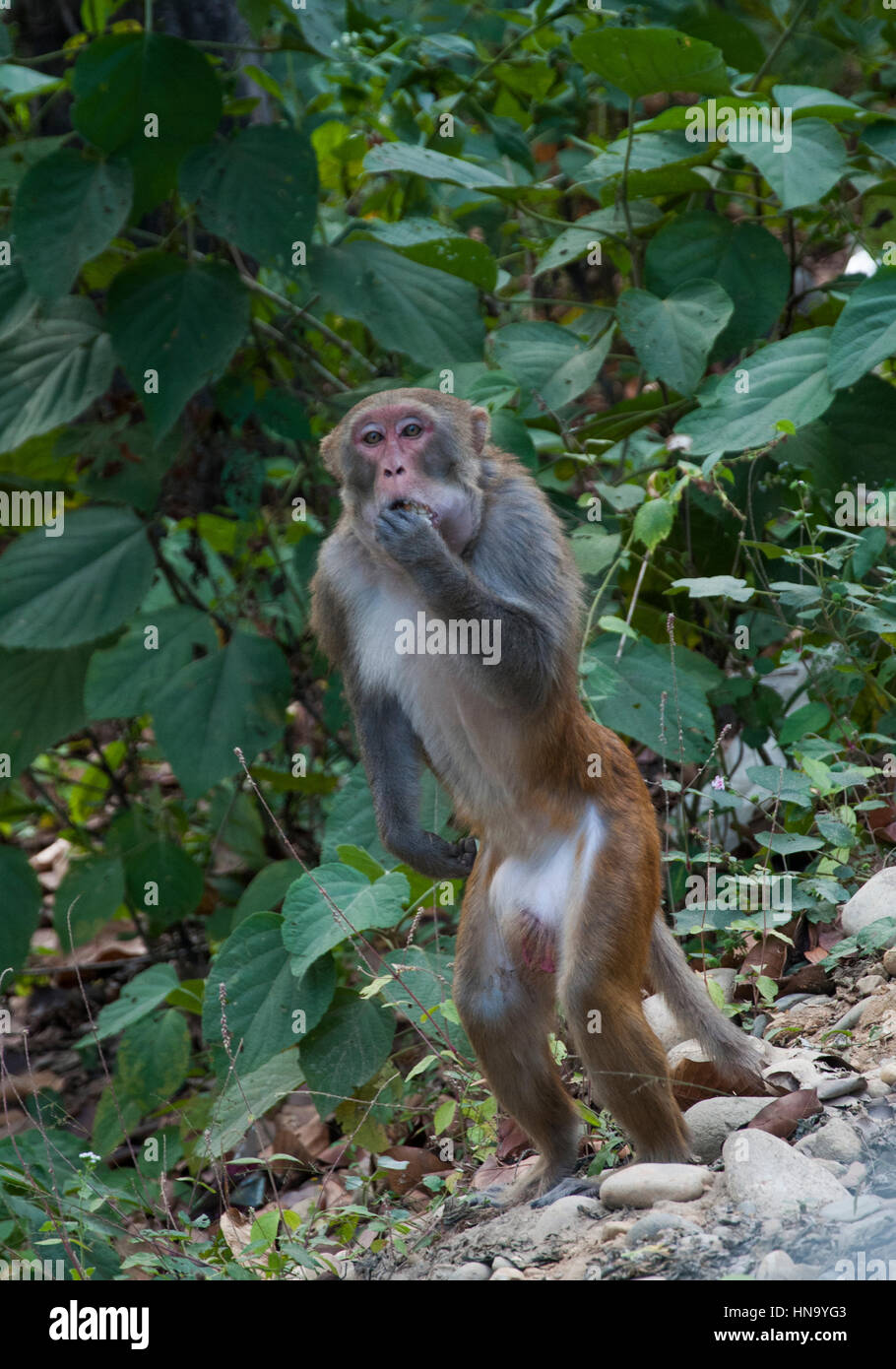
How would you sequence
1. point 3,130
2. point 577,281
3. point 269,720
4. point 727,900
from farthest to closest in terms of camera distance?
point 577,281 < point 3,130 < point 269,720 < point 727,900

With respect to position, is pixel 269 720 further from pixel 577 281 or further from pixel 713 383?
pixel 577 281

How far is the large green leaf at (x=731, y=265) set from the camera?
5160mm

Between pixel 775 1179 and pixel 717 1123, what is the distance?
19.7 inches

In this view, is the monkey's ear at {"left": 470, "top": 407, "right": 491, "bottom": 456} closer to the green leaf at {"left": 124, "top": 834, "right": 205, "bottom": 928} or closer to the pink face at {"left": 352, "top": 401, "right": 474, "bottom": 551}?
the pink face at {"left": 352, "top": 401, "right": 474, "bottom": 551}

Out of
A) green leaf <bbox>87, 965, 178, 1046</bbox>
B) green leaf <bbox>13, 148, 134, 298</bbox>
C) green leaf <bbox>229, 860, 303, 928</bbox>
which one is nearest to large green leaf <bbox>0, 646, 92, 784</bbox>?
green leaf <bbox>229, 860, 303, 928</bbox>

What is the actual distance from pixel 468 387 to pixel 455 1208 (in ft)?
8.87

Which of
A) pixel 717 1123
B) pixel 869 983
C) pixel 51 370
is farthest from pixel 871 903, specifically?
pixel 51 370

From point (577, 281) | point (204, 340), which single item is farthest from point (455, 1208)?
point (577, 281)

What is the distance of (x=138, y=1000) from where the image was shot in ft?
15.3

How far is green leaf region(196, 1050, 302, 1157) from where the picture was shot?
13.3 ft

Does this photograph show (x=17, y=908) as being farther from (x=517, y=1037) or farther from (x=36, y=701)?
(x=517, y=1037)

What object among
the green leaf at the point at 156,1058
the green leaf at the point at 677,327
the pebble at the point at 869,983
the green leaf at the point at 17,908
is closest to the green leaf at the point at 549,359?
the green leaf at the point at 677,327

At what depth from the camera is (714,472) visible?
4.43 metres

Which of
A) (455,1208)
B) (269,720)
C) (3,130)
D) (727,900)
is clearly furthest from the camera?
(3,130)
